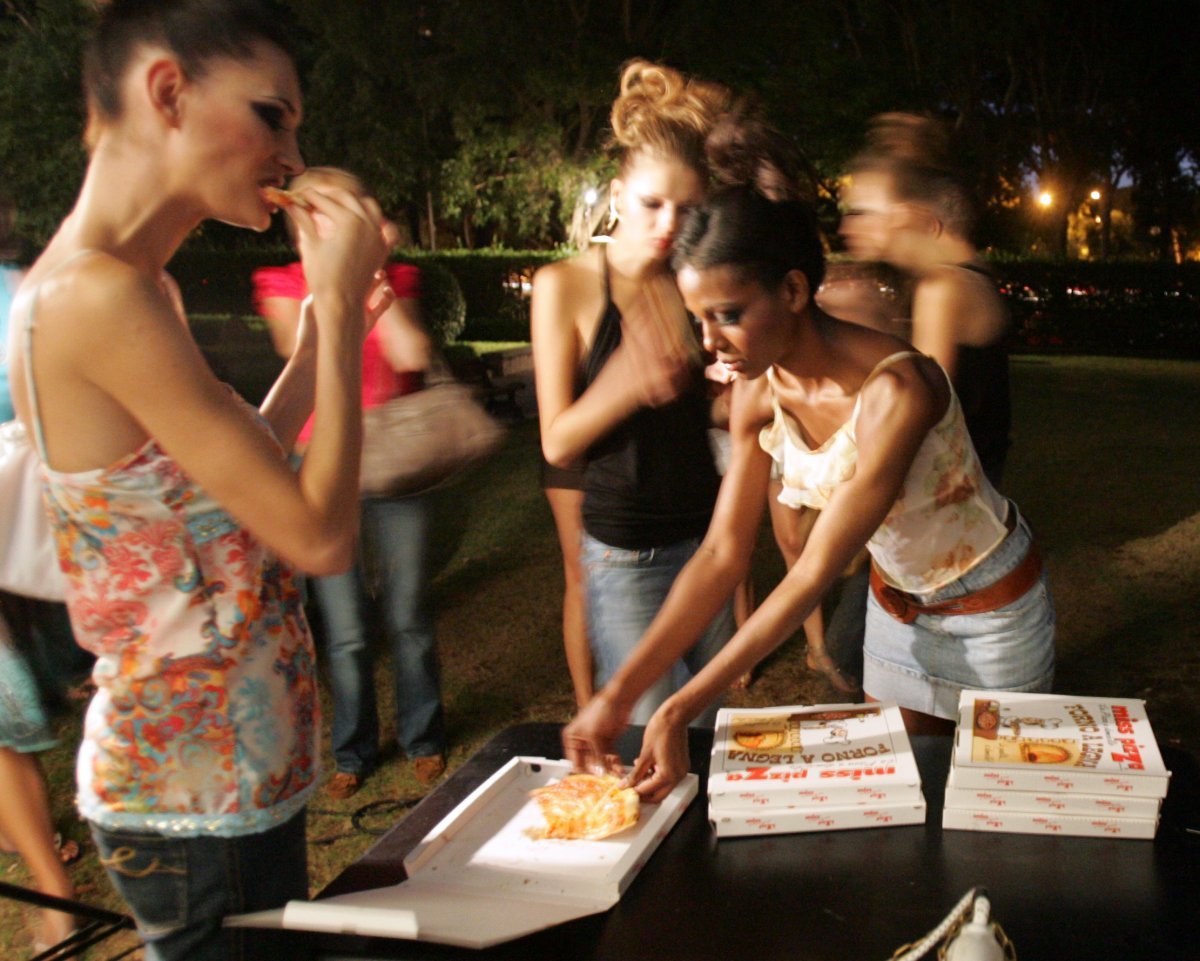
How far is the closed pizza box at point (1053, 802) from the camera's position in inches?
57.6

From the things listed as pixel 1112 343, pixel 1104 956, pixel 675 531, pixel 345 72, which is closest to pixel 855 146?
pixel 1112 343

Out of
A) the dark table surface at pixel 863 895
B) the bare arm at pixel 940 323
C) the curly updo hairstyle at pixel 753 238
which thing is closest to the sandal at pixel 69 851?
the dark table surface at pixel 863 895

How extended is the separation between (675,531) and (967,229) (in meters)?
1.46

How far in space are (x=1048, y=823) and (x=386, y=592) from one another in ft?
7.33

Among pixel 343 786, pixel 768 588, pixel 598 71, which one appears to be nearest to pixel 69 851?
pixel 343 786

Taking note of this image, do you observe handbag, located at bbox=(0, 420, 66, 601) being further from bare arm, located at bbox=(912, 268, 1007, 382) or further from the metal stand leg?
bare arm, located at bbox=(912, 268, 1007, 382)

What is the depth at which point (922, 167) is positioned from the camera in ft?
10.4

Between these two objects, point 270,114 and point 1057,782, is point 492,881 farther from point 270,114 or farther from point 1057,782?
point 270,114

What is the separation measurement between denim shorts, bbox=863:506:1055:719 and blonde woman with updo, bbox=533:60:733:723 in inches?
17.8

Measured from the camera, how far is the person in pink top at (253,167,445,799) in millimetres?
3111

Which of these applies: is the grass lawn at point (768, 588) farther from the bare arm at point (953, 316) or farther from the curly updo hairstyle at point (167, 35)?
the curly updo hairstyle at point (167, 35)

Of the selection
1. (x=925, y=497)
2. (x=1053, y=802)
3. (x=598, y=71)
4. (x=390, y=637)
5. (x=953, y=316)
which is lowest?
(x=390, y=637)

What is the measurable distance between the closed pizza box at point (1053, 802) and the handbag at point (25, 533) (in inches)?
48.3

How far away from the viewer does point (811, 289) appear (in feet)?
5.97
